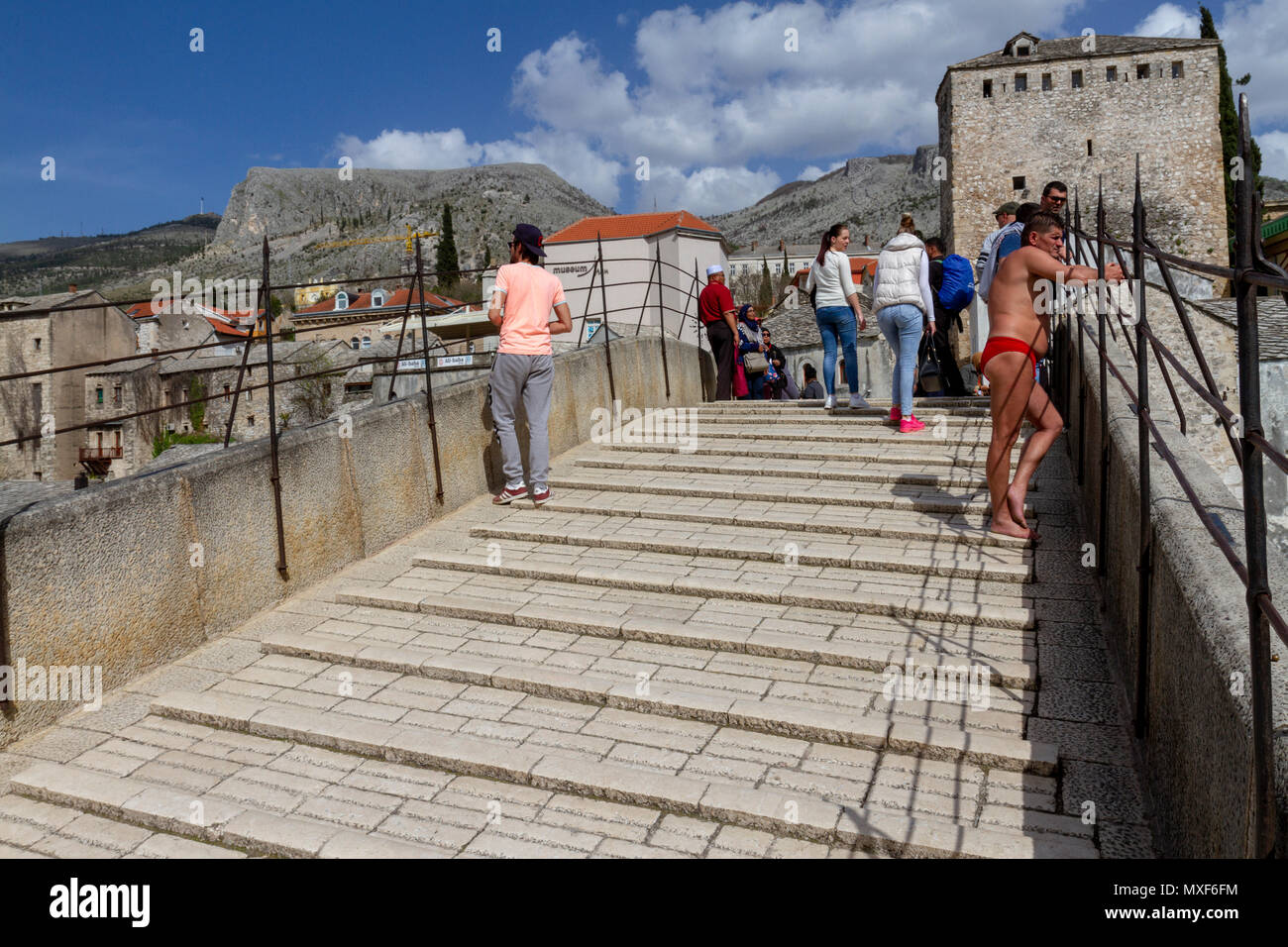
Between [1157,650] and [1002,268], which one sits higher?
[1002,268]

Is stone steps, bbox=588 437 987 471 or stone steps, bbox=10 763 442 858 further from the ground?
stone steps, bbox=588 437 987 471

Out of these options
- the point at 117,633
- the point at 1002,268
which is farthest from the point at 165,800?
the point at 1002,268

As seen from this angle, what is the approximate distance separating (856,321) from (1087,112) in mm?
45415

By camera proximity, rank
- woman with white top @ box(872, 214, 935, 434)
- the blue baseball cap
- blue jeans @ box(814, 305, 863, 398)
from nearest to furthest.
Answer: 1. the blue baseball cap
2. woman with white top @ box(872, 214, 935, 434)
3. blue jeans @ box(814, 305, 863, 398)

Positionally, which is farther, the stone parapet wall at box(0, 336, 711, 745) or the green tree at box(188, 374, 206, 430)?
the green tree at box(188, 374, 206, 430)

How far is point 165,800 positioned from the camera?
3.81 m

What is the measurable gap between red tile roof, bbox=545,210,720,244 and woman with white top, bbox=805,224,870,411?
48.6 m

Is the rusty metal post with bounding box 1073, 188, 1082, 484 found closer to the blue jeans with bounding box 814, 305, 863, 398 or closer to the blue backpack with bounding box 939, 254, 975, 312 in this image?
the blue jeans with bounding box 814, 305, 863, 398

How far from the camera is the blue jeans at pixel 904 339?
8312 millimetres

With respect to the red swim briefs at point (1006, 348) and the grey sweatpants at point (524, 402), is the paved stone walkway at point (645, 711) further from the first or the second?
the red swim briefs at point (1006, 348)

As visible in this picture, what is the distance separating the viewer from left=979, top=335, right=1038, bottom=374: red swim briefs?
564 cm

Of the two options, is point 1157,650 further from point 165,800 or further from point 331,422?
point 331,422

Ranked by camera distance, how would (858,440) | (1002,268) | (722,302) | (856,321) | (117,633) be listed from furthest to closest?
(722,302) < (856,321) < (858,440) < (1002,268) < (117,633)

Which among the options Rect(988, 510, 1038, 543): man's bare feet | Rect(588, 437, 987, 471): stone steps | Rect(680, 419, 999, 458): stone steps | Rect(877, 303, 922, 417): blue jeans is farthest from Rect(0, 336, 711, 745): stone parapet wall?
Rect(988, 510, 1038, 543): man's bare feet
